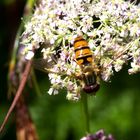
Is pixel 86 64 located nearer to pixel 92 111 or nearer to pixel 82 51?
pixel 82 51

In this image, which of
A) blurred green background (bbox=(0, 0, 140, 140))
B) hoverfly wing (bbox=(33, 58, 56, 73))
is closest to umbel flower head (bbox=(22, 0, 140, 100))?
hoverfly wing (bbox=(33, 58, 56, 73))

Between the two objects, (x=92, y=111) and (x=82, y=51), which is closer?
(x=82, y=51)

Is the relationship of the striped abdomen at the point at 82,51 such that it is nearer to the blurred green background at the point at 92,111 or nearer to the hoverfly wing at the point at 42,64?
the hoverfly wing at the point at 42,64

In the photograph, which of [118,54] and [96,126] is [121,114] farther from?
[118,54]

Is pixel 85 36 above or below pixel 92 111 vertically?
above

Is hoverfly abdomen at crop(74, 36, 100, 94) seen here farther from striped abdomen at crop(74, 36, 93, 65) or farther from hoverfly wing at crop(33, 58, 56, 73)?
hoverfly wing at crop(33, 58, 56, 73)

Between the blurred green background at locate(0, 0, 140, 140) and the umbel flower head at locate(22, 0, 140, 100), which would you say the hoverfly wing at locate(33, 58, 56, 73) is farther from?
the blurred green background at locate(0, 0, 140, 140)

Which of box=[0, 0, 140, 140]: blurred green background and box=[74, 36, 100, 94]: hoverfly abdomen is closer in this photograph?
box=[74, 36, 100, 94]: hoverfly abdomen

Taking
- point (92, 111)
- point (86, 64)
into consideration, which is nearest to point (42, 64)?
point (86, 64)
